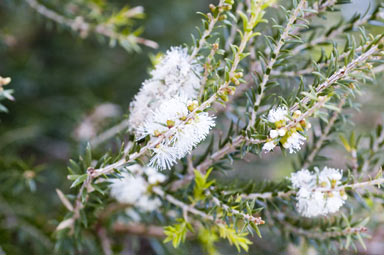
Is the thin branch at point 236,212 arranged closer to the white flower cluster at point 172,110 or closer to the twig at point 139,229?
the white flower cluster at point 172,110

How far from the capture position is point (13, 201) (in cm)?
131

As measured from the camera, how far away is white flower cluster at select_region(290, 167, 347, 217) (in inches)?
32.9

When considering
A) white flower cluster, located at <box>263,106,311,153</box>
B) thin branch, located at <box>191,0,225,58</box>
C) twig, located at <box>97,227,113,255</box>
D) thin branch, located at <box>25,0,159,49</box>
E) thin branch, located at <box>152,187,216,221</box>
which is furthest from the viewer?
thin branch, located at <box>25,0,159,49</box>

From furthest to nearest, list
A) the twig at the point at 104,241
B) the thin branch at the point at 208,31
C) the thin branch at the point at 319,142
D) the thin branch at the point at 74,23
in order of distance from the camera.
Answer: the thin branch at the point at 74,23 < the twig at the point at 104,241 < the thin branch at the point at 319,142 < the thin branch at the point at 208,31

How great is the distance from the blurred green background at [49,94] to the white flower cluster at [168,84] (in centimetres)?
47

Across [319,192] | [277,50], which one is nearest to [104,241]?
[319,192]

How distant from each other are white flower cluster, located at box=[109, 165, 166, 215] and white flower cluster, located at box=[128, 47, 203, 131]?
19 centimetres

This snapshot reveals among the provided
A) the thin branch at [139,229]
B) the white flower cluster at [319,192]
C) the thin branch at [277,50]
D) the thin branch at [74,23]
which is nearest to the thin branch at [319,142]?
the white flower cluster at [319,192]

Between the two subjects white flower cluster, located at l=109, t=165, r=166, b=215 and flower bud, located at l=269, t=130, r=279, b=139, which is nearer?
flower bud, located at l=269, t=130, r=279, b=139

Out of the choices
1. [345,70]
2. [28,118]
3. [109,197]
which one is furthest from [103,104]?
[345,70]

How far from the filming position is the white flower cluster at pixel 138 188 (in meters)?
1.05

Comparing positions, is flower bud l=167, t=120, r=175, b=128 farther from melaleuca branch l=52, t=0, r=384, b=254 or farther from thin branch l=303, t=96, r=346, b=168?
thin branch l=303, t=96, r=346, b=168

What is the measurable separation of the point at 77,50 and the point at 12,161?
1.09m

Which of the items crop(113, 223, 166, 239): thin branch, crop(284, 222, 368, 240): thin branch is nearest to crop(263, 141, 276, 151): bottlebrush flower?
→ crop(284, 222, 368, 240): thin branch
